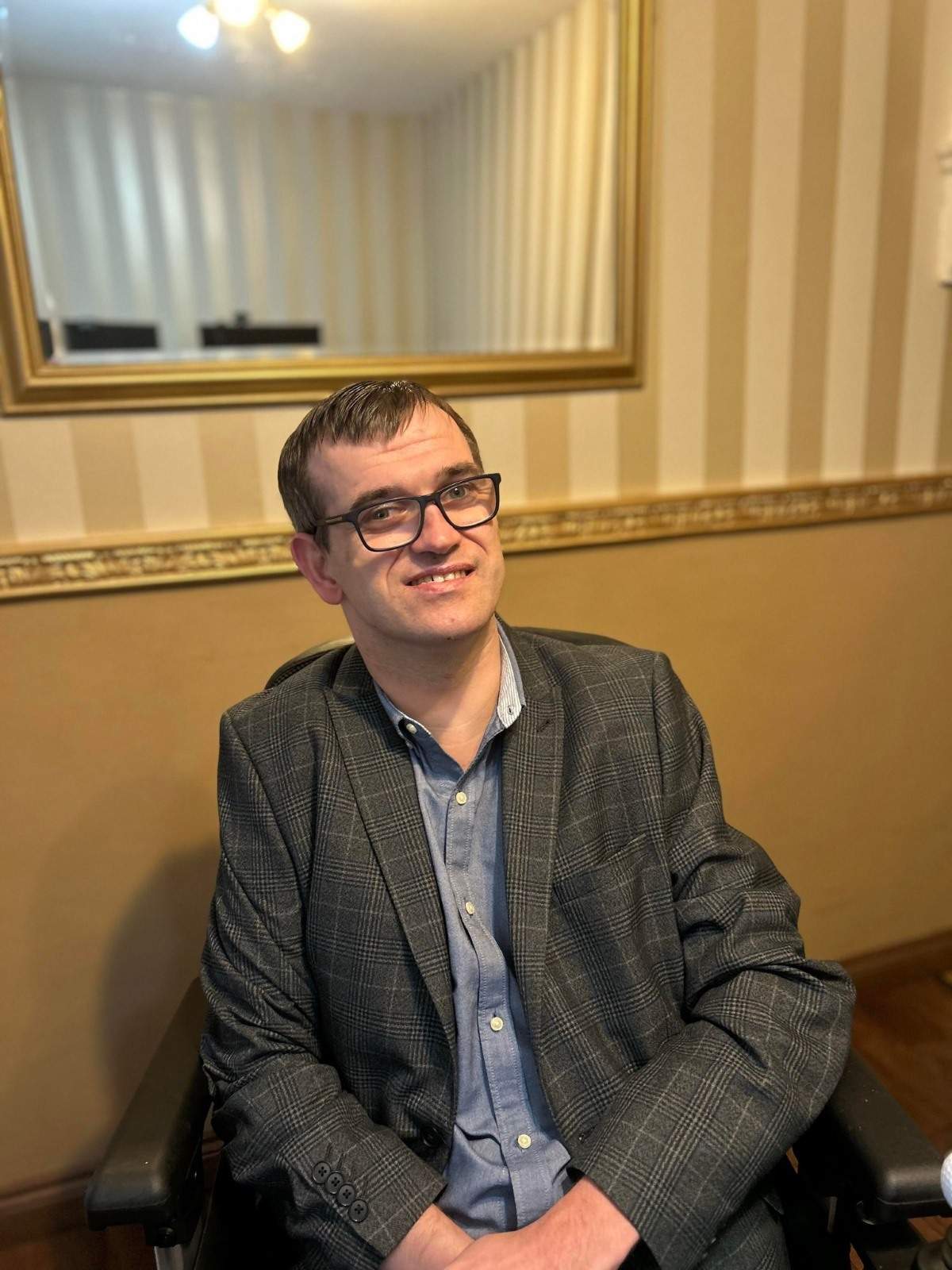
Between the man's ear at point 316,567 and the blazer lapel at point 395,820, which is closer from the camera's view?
the blazer lapel at point 395,820

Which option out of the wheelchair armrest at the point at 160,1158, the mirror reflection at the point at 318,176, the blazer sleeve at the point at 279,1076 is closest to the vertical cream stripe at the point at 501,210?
the mirror reflection at the point at 318,176

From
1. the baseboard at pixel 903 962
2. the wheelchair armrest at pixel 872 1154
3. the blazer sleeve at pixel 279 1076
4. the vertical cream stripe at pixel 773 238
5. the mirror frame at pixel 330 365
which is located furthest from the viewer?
the baseboard at pixel 903 962

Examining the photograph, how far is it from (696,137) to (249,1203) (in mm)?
1919

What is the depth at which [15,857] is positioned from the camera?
1.67 metres

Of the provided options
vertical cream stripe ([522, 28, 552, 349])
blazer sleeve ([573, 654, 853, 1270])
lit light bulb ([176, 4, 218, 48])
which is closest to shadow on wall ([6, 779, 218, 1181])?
blazer sleeve ([573, 654, 853, 1270])

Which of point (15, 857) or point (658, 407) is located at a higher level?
point (658, 407)

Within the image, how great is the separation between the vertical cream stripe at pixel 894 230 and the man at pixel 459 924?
1.23 metres

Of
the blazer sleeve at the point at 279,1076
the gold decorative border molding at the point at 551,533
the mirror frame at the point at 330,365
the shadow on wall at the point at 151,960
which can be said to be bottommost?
the shadow on wall at the point at 151,960

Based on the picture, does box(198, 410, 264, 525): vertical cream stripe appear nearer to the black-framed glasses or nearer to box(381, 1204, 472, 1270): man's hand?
the black-framed glasses

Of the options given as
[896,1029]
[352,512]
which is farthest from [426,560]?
[896,1029]

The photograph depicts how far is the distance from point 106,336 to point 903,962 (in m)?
2.32

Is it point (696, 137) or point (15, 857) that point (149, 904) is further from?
point (696, 137)

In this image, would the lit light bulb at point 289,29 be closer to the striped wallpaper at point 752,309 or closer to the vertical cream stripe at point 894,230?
the striped wallpaper at point 752,309

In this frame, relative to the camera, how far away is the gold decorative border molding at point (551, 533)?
5.23 feet
